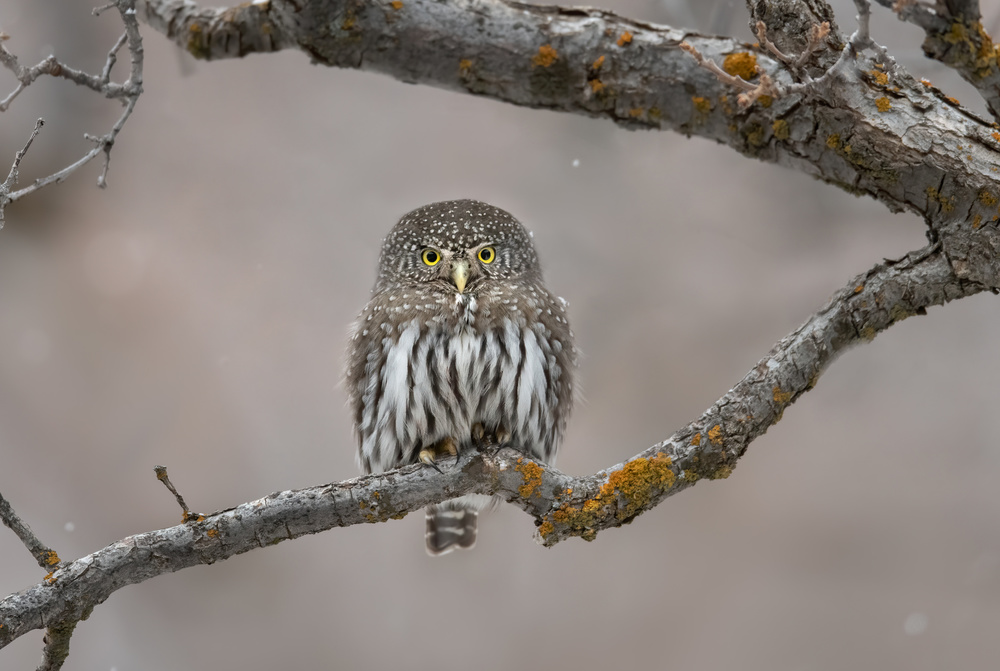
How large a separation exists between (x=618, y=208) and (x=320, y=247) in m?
1.83

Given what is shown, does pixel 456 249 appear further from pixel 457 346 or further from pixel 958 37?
pixel 958 37

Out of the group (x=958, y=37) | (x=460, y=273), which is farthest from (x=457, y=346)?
(x=958, y=37)

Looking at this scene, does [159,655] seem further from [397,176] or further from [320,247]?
[397,176]

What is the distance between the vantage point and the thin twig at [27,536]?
1974 mm

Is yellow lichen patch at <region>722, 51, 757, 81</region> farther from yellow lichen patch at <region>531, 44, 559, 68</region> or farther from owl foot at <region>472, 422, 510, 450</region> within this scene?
owl foot at <region>472, 422, 510, 450</region>

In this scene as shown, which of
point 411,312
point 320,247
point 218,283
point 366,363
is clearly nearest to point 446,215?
point 411,312

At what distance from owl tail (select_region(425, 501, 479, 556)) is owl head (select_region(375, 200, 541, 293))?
1.07 metres

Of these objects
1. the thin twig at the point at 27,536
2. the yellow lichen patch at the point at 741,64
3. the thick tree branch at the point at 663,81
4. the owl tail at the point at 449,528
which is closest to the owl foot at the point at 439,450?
the owl tail at the point at 449,528

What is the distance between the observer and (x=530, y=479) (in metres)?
2.38

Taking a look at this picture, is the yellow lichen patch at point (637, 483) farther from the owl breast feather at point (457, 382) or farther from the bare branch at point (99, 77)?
the bare branch at point (99, 77)

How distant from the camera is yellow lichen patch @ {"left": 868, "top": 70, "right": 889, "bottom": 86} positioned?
2.47 metres

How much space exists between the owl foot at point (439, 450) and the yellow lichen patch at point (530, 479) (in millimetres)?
258

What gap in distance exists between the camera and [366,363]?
2922 mm

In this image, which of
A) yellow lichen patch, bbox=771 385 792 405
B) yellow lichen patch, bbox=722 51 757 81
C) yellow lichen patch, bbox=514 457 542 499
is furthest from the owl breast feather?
yellow lichen patch, bbox=722 51 757 81
